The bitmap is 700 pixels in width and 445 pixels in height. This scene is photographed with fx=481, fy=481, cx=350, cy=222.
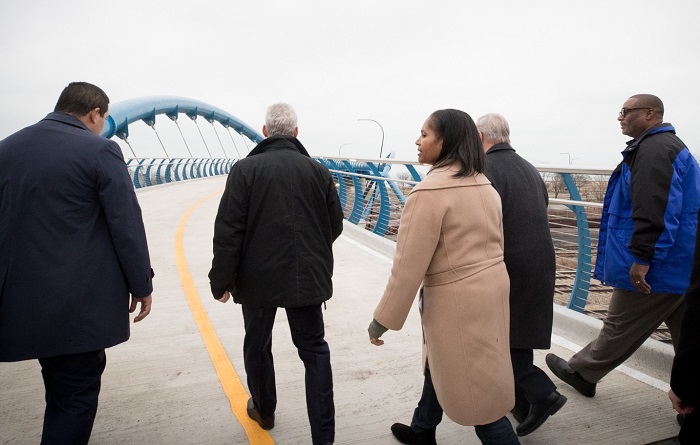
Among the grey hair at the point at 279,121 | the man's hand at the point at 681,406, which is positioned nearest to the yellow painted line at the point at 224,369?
the grey hair at the point at 279,121

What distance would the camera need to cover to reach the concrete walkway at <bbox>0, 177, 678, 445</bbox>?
2.87 meters

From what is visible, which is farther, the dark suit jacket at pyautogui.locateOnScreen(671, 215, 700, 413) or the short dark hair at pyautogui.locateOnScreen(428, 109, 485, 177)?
the short dark hair at pyautogui.locateOnScreen(428, 109, 485, 177)

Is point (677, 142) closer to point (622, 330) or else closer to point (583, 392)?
point (622, 330)

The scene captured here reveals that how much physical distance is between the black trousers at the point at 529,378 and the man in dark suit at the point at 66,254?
6.91ft

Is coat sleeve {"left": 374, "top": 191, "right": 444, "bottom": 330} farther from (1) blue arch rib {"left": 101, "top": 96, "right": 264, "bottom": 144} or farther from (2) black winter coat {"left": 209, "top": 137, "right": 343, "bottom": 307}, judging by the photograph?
(1) blue arch rib {"left": 101, "top": 96, "right": 264, "bottom": 144}

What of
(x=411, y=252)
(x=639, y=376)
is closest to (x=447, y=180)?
(x=411, y=252)

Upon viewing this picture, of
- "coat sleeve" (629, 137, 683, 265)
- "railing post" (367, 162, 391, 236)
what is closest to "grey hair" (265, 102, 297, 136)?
"coat sleeve" (629, 137, 683, 265)

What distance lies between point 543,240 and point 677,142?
93 centimetres

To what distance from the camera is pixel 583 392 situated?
325 cm

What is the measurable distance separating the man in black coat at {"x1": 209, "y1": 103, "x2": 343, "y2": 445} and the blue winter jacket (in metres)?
1.74

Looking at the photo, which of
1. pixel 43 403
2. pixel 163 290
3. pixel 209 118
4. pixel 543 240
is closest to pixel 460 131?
pixel 543 240

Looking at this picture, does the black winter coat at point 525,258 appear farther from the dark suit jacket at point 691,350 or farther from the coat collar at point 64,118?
the coat collar at point 64,118

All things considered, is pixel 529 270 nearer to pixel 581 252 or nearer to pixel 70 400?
pixel 581 252

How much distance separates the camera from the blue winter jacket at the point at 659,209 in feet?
8.59
